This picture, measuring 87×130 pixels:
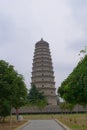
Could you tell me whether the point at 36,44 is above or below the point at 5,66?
above

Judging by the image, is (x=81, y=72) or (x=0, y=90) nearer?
(x=81, y=72)

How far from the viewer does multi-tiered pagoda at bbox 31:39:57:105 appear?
12900 cm

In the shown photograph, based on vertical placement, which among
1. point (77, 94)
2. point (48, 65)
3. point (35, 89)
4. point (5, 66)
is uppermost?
point (48, 65)

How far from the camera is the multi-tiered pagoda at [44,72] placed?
423ft

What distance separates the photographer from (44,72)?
13025cm

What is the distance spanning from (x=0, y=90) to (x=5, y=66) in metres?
3.27

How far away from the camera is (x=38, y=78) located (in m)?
130

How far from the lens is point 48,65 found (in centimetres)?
13325

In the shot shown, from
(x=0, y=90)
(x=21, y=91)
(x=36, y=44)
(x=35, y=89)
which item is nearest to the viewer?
(x=0, y=90)

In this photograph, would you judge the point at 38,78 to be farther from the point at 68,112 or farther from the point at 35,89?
the point at 68,112

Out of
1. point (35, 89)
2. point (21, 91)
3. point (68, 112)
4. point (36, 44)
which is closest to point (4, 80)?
point (21, 91)

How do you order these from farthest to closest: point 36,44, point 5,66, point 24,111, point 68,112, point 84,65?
1. point 36,44
2. point 68,112
3. point 24,111
4. point 5,66
5. point 84,65

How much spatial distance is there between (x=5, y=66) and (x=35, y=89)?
308 ft

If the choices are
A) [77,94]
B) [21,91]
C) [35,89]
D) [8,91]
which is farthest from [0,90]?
[35,89]
